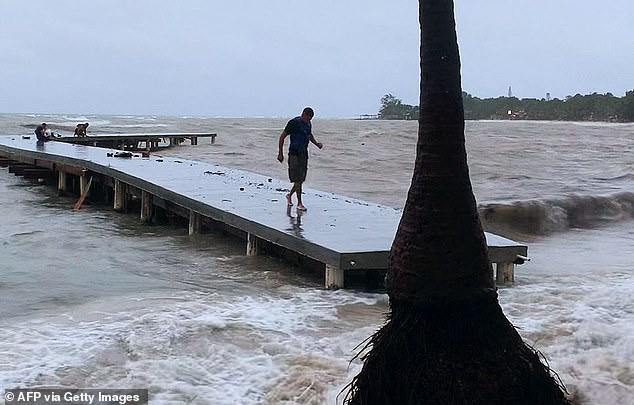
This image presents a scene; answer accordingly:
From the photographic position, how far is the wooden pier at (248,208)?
8562 millimetres

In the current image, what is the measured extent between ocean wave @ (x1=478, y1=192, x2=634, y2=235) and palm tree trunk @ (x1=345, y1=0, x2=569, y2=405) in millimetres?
10544

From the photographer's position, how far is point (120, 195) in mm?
16453

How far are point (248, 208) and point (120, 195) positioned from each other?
628 cm

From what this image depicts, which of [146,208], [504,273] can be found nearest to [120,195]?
[146,208]

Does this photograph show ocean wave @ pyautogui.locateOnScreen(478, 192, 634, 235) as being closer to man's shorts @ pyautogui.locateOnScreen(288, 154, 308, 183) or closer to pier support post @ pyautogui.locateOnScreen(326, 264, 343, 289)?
man's shorts @ pyautogui.locateOnScreen(288, 154, 308, 183)

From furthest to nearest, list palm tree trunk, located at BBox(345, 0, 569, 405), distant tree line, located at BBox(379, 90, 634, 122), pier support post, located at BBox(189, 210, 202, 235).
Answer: distant tree line, located at BBox(379, 90, 634, 122)
pier support post, located at BBox(189, 210, 202, 235)
palm tree trunk, located at BBox(345, 0, 569, 405)

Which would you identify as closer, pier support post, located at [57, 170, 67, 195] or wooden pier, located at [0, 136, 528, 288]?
wooden pier, located at [0, 136, 528, 288]

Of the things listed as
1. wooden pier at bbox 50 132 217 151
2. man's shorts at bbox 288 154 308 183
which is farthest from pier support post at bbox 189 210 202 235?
wooden pier at bbox 50 132 217 151

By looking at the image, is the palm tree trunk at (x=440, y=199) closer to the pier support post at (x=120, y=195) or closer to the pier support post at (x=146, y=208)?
the pier support post at (x=146, y=208)

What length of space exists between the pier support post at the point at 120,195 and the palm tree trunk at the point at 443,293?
13.3 meters

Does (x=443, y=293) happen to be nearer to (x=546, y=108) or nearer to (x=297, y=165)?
(x=297, y=165)

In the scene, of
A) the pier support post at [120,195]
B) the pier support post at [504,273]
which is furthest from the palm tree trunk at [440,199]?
the pier support post at [120,195]

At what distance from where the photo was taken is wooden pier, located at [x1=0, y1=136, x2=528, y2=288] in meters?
8.56

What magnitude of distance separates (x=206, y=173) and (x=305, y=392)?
38.4ft
